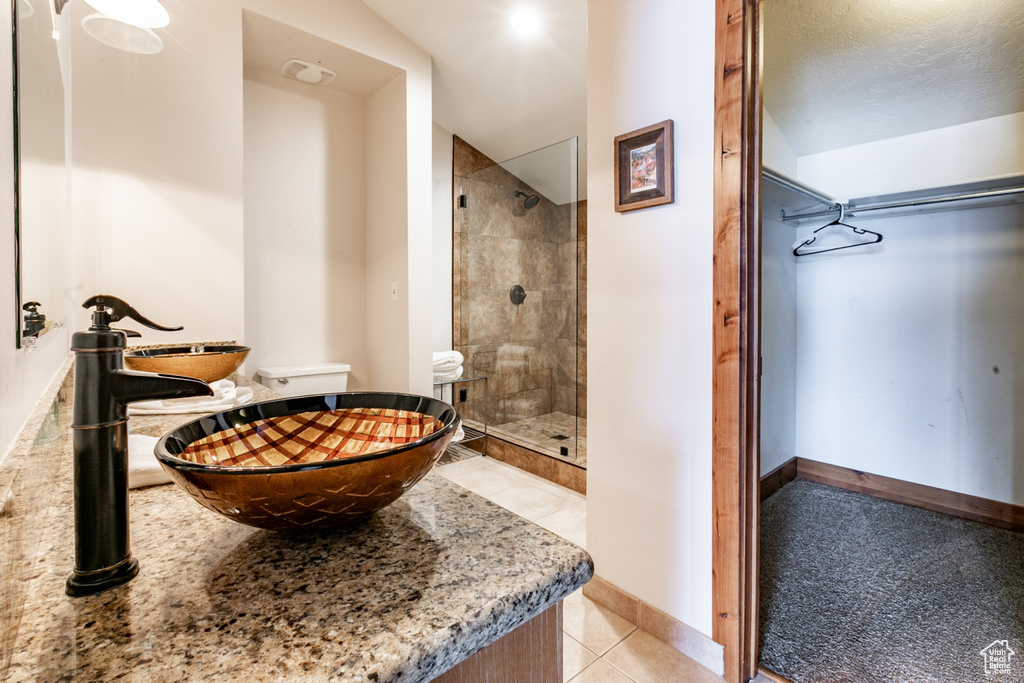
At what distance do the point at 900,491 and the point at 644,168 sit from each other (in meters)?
2.25

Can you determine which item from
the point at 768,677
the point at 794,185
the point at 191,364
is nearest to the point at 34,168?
the point at 191,364

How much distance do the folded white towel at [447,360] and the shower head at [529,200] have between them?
3.78 feet

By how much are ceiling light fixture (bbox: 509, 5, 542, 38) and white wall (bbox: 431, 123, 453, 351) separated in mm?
1150

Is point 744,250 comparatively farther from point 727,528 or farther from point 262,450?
point 262,450

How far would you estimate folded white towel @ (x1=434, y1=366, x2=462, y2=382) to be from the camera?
3.25 meters

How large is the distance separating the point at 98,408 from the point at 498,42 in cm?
284

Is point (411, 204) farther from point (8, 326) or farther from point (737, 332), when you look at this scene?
point (8, 326)

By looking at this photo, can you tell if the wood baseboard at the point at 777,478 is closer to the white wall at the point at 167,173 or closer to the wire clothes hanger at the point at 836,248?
the wire clothes hanger at the point at 836,248

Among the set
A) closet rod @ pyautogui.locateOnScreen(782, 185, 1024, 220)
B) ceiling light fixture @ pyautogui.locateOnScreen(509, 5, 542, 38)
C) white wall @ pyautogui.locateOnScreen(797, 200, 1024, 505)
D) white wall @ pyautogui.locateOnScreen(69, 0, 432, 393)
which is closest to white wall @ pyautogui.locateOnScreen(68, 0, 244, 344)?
white wall @ pyautogui.locateOnScreen(69, 0, 432, 393)

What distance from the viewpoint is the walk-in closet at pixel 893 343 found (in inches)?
60.9

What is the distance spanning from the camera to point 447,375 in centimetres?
330

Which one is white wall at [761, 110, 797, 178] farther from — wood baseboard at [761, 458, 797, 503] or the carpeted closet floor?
the carpeted closet floor

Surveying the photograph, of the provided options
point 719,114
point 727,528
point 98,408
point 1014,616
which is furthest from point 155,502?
point 1014,616

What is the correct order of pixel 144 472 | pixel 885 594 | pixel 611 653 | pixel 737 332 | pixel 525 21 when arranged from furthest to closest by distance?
pixel 525 21
pixel 885 594
pixel 611 653
pixel 737 332
pixel 144 472
